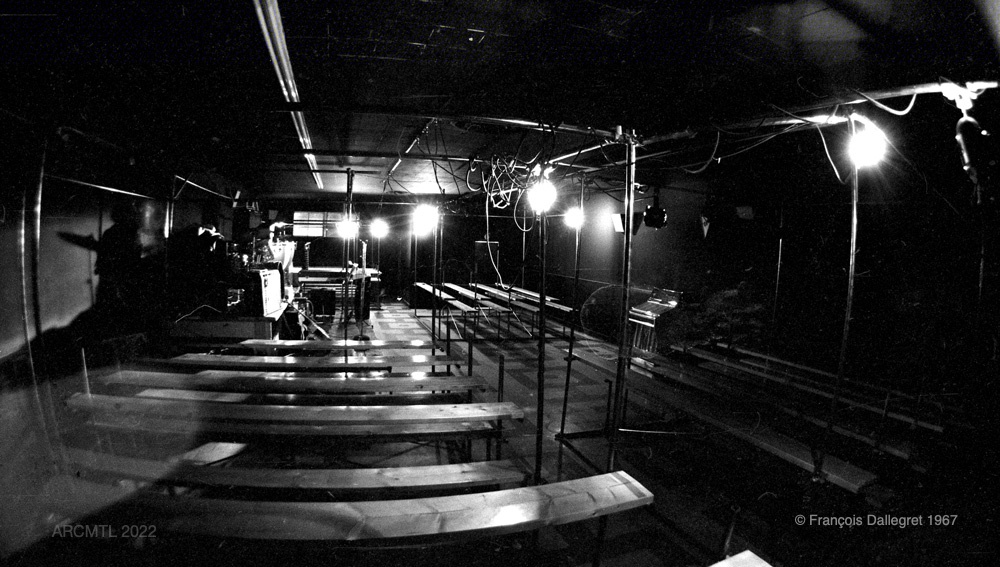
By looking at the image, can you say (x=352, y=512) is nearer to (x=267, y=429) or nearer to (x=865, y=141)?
(x=267, y=429)

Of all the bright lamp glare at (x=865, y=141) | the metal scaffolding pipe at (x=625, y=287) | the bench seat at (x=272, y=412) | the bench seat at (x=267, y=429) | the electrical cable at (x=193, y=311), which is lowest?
the bench seat at (x=267, y=429)

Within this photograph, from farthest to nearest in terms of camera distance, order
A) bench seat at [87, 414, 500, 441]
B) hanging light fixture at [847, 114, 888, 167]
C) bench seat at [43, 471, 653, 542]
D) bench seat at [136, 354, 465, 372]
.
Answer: bench seat at [136, 354, 465, 372] < bench seat at [87, 414, 500, 441] < hanging light fixture at [847, 114, 888, 167] < bench seat at [43, 471, 653, 542]

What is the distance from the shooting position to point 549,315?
44.9ft

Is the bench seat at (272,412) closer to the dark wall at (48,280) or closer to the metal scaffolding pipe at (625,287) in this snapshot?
the dark wall at (48,280)

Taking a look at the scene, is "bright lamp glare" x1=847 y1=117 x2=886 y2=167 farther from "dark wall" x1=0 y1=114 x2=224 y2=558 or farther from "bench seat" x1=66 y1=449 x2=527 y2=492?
"dark wall" x1=0 y1=114 x2=224 y2=558

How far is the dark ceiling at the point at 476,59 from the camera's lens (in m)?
3.10

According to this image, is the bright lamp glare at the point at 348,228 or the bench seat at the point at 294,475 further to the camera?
the bright lamp glare at the point at 348,228

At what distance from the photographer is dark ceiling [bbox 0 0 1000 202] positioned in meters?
3.10

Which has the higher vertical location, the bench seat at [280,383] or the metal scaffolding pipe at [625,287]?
the metal scaffolding pipe at [625,287]

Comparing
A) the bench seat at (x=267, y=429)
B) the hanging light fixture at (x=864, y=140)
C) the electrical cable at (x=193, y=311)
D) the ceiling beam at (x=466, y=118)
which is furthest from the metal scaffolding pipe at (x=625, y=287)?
the electrical cable at (x=193, y=311)

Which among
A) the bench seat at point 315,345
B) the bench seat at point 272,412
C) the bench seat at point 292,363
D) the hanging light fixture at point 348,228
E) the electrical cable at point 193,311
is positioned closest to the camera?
the bench seat at point 272,412

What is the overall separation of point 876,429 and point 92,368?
9.74 m

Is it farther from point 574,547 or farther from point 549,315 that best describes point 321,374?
point 549,315

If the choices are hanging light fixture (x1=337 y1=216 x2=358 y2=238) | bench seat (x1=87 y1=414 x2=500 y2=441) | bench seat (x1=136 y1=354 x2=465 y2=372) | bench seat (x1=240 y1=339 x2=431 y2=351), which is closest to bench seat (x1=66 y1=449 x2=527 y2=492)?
bench seat (x1=87 y1=414 x2=500 y2=441)
